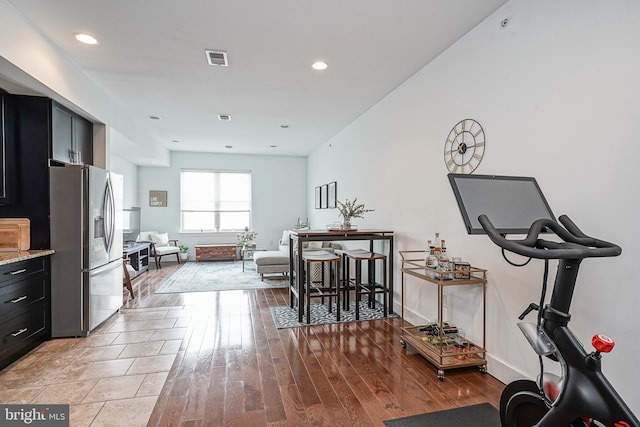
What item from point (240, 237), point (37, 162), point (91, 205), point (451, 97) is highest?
point (451, 97)

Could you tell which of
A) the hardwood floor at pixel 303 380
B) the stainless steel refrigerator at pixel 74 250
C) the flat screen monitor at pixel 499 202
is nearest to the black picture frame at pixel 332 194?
the hardwood floor at pixel 303 380

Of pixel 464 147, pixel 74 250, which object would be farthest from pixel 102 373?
pixel 464 147

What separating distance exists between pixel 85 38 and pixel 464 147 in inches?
136

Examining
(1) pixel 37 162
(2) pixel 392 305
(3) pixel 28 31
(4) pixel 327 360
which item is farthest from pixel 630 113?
(1) pixel 37 162

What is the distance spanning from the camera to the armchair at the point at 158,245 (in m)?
7.09

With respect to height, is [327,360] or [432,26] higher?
[432,26]

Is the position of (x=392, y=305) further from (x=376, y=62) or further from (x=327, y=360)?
(x=376, y=62)

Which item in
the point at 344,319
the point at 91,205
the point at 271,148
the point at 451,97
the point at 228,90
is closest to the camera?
Result: the point at 451,97

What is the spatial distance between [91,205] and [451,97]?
3678mm

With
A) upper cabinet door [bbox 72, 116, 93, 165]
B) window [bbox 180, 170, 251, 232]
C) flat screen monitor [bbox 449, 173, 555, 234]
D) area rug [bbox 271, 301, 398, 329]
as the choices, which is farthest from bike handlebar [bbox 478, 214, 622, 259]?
window [bbox 180, 170, 251, 232]

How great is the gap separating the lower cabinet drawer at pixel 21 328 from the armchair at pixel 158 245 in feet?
13.5

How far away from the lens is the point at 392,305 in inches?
155

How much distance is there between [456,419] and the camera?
6.27ft

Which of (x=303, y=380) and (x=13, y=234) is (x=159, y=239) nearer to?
(x=13, y=234)
